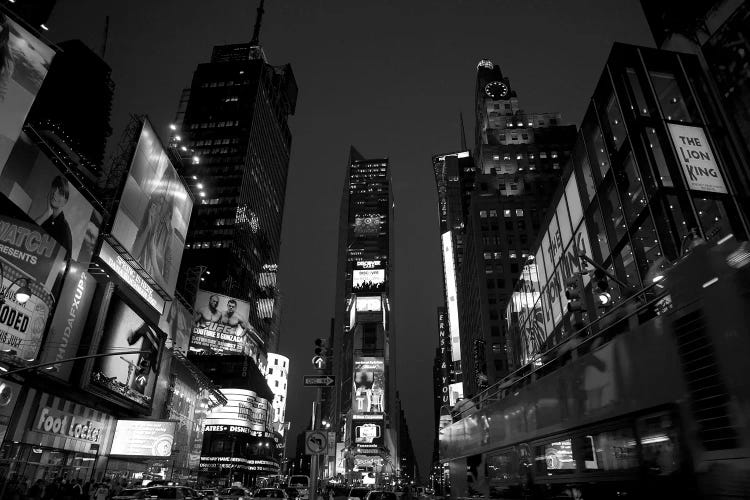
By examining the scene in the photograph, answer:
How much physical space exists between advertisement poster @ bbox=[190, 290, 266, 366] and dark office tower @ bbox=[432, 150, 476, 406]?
7295cm

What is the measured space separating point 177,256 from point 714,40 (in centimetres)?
4048

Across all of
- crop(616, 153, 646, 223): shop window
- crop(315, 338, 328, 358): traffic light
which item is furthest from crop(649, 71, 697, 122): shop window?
crop(315, 338, 328, 358): traffic light

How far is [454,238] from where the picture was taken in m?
155

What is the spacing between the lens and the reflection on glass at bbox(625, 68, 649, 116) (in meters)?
21.9

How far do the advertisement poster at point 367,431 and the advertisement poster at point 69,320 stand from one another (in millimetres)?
113664

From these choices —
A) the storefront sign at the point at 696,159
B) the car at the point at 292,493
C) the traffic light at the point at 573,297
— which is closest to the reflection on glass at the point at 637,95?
the storefront sign at the point at 696,159

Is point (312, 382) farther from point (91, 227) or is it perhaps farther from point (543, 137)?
point (543, 137)

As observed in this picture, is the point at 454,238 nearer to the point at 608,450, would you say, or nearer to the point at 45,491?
the point at 45,491

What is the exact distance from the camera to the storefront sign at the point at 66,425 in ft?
78.6

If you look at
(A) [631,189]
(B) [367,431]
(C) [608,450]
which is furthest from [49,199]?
(B) [367,431]

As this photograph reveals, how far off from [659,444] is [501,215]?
89.7m

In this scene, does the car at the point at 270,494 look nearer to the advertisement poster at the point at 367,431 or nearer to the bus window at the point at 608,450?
the bus window at the point at 608,450

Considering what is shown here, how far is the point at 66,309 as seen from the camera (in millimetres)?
24719

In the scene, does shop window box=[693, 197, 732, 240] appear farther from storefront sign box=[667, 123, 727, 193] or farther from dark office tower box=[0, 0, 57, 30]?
dark office tower box=[0, 0, 57, 30]
